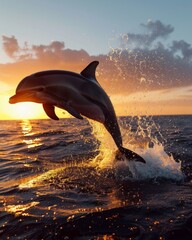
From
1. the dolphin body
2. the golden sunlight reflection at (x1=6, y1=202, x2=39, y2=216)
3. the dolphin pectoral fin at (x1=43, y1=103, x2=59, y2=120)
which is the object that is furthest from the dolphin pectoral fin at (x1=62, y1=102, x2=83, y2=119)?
the golden sunlight reflection at (x1=6, y1=202, x2=39, y2=216)

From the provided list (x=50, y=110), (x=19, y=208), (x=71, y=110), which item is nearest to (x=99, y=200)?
(x=19, y=208)

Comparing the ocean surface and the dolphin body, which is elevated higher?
the dolphin body

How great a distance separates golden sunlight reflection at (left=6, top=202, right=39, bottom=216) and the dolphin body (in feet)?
6.85

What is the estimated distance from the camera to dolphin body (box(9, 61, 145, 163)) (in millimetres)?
6312

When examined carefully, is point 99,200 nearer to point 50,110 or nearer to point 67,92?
point 50,110

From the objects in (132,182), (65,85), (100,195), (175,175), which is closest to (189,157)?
(175,175)

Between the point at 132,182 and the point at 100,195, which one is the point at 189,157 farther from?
the point at 100,195

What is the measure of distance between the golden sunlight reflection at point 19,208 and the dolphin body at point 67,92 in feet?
6.85

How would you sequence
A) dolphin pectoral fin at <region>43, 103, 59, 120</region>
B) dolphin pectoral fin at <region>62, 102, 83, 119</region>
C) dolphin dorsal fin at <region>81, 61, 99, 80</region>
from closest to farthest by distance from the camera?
dolphin pectoral fin at <region>62, 102, 83, 119</region> → dolphin pectoral fin at <region>43, 103, 59, 120</region> → dolphin dorsal fin at <region>81, 61, 99, 80</region>

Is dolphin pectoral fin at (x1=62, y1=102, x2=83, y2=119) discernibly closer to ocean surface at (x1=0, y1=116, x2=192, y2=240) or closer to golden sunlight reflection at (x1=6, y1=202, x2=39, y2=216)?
ocean surface at (x1=0, y1=116, x2=192, y2=240)

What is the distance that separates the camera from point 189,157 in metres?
12.2

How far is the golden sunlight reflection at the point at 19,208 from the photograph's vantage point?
6.38 meters

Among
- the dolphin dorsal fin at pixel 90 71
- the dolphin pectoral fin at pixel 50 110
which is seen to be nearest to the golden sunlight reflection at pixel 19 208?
the dolphin pectoral fin at pixel 50 110

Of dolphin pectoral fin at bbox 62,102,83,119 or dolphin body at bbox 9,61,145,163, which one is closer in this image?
dolphin pectoral fin at bbox 62,102,83,119
